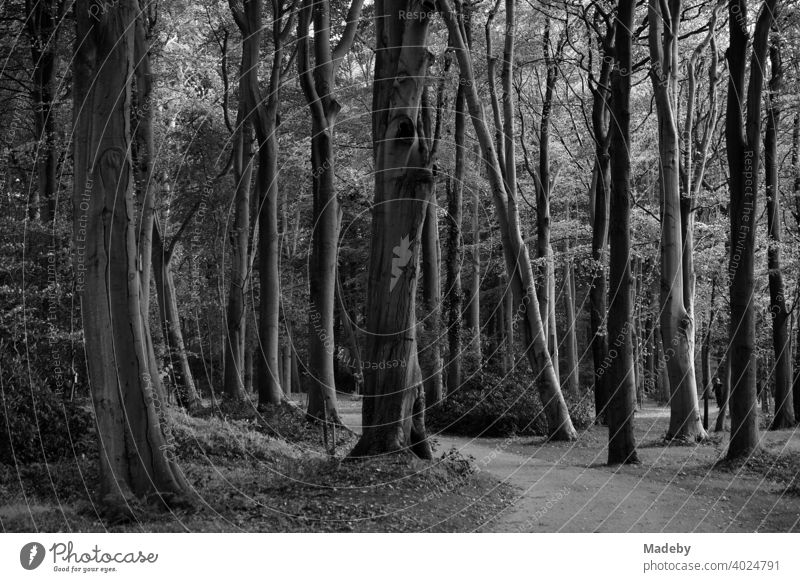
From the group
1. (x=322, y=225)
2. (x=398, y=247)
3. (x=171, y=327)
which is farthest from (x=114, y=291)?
(x=171, y=327)

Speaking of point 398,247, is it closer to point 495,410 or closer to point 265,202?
point 265,202

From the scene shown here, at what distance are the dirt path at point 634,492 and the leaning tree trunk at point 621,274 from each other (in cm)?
59

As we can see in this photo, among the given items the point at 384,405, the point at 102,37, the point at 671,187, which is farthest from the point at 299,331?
the point at 102,37

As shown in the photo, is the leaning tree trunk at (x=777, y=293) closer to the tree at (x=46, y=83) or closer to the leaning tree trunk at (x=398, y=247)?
the leaning tree trunk at (x=398, y=247)

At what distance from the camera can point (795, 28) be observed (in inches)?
853

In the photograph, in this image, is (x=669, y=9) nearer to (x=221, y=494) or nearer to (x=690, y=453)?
(x=690, y=453)

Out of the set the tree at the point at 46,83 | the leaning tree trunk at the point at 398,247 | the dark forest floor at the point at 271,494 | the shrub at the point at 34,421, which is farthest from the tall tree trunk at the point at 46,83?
the leaning tree trunk at the point at 398,247

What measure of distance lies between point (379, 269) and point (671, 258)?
8.53 metres

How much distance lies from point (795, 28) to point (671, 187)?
20.8 feet

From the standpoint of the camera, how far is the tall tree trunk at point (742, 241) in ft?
48.9

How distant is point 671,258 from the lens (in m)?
18.8

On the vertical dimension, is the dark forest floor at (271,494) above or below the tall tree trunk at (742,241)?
below

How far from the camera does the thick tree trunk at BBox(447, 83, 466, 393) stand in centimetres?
2516

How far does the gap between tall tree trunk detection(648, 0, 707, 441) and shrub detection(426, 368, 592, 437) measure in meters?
3.95
